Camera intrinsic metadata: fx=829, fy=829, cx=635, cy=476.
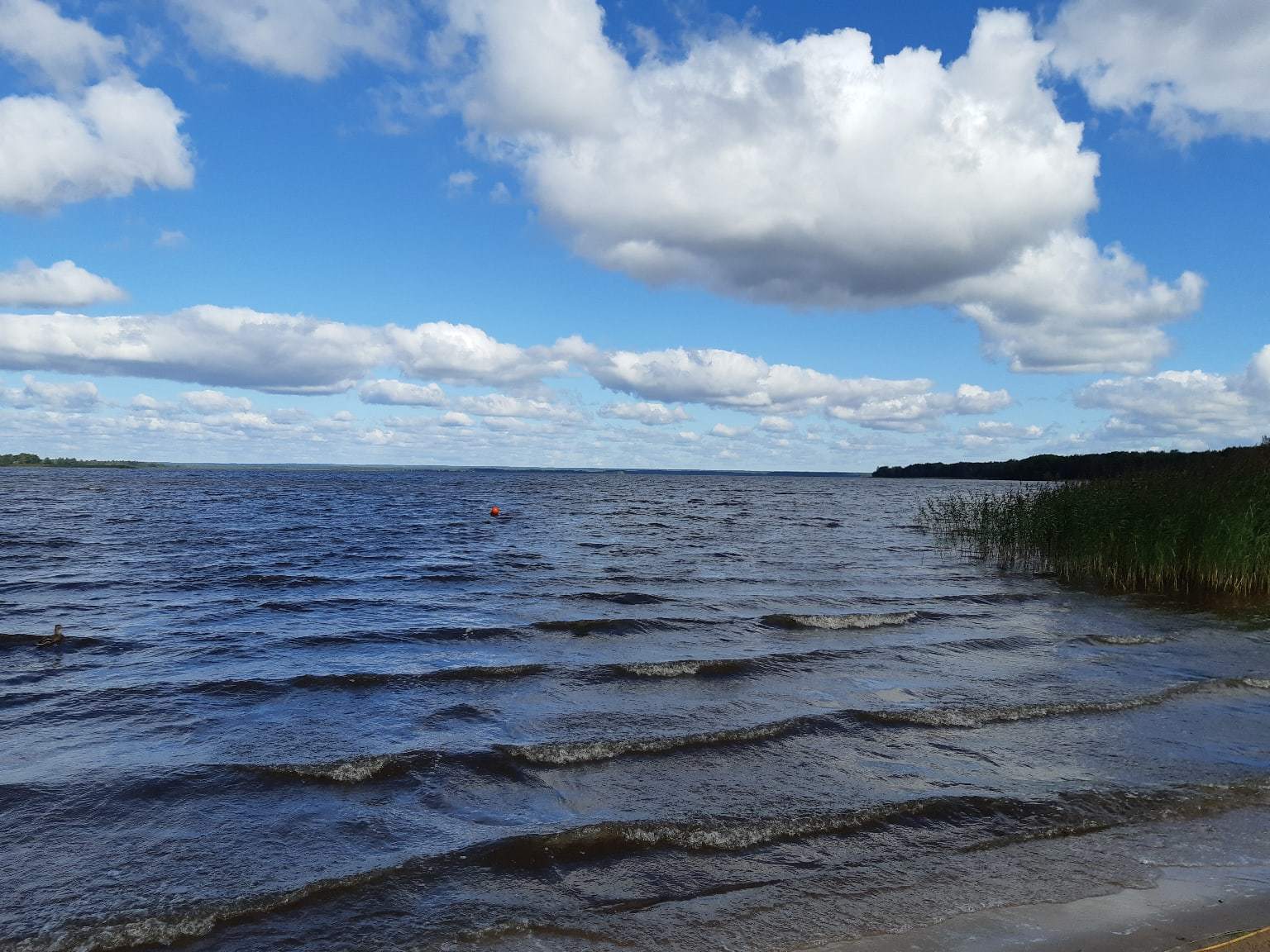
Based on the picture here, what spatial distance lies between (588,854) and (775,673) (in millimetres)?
7258

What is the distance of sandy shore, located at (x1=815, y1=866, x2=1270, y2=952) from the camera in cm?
553

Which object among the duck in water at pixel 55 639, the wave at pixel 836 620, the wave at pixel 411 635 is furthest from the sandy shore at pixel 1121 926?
the duck in water at pixel 55 639

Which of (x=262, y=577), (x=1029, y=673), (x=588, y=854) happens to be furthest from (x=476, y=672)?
(x=262, y=577)

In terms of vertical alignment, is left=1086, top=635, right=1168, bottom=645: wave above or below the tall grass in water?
below

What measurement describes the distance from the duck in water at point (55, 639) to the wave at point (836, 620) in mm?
13986

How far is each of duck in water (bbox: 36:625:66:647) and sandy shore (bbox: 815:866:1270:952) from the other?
15.4 meters

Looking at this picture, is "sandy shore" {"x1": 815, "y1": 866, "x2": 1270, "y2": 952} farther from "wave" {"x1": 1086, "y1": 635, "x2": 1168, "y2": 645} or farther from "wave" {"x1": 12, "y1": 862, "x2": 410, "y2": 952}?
"wave" {"x1": 1086, "y1": 635, "x2": 1168, "y2": 645}

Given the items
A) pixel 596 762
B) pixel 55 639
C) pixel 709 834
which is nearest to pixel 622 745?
pixel 596 762

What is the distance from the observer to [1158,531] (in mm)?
22266

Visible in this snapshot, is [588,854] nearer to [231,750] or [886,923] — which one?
[886,923]

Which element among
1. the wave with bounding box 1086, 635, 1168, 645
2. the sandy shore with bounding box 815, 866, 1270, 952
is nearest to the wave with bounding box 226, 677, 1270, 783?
the wave with bounding box 1086, 635, 1168, 645

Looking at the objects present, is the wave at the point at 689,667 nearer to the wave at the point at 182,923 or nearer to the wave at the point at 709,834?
the wave at the point at 709,834

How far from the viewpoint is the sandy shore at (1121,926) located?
5527mm

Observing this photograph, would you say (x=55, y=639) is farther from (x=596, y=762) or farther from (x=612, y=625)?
(x=596, y=762)
